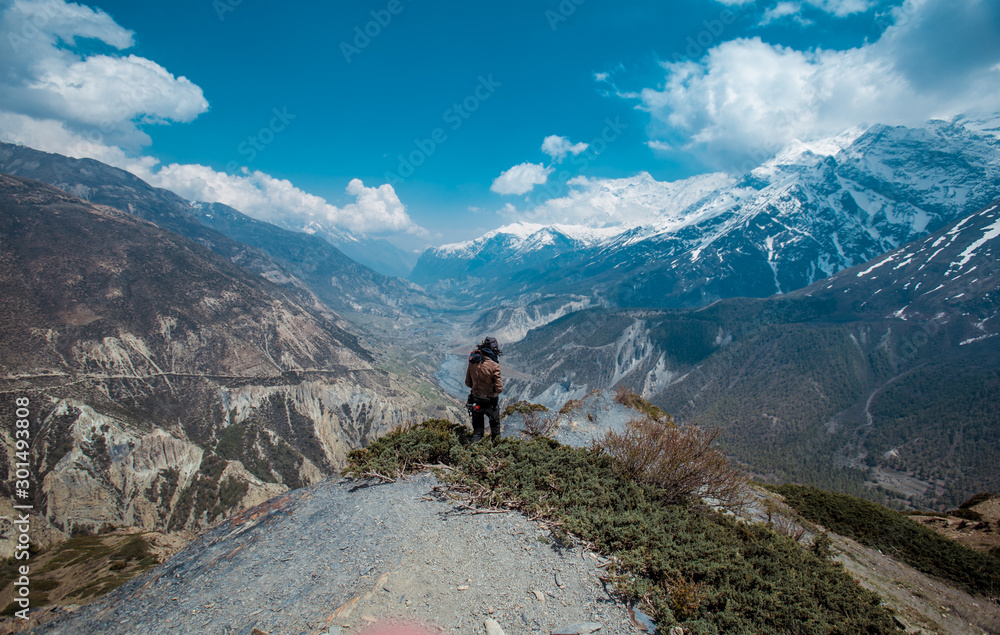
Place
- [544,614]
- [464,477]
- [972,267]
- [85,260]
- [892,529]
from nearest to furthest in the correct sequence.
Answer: [544,614] → [464,477] → [892,529] → [85,260] → [972,267]

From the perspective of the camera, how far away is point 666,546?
6750 millimetres

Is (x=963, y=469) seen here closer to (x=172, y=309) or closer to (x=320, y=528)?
(x=320, y=528)

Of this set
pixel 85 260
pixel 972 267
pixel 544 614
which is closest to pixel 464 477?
pixel 544 614

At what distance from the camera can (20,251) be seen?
117 metres

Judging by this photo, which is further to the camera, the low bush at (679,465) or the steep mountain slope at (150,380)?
the steep mountain slope at (150,380)

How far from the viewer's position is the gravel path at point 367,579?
5.46 metres

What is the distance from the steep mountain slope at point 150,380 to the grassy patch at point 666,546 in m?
104

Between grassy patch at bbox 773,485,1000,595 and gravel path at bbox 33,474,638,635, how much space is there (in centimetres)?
1247

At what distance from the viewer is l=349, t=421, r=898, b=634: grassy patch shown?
560 centimetres

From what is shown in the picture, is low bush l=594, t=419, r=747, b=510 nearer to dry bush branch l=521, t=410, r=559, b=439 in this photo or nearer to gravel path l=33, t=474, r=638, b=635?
gravel path l=33, t=474, r=638, b=635

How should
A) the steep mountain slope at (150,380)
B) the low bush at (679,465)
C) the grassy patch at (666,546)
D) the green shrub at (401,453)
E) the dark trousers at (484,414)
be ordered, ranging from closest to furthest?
the grassy patch at (666,546)
the low bush at (679,465)
the green shrub at (401,453)
the dark trousers at (484,414)
the steep mountain slope at (150,380)

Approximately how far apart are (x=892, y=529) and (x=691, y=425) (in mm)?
9703

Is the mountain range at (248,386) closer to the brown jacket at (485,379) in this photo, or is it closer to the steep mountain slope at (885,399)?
the steep mountain slope at (885,399)

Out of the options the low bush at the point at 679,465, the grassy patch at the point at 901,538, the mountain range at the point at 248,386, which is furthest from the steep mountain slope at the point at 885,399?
the low bush at the point at 679,465
